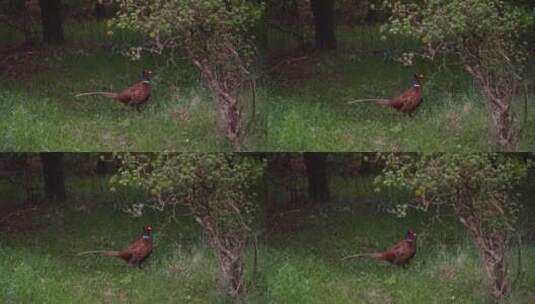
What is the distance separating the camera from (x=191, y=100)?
7328 mm

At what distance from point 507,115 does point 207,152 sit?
1.50m

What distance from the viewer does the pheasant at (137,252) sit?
24.4 feet

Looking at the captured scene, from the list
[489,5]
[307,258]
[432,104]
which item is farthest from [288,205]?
[489,5]

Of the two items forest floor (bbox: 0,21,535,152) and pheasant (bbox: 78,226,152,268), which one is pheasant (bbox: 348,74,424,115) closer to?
forest floor (bbox: 0,21,535,152)

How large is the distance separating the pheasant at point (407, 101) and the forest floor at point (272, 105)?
3cm

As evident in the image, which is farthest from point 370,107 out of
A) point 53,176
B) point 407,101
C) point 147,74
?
point 53,176

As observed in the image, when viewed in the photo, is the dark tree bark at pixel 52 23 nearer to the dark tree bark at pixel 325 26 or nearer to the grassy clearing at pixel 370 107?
the grassy clearing at pixel 370 107

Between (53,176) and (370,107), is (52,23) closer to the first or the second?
(53,176)

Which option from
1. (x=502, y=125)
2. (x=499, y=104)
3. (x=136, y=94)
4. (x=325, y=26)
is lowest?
(x=502, y=125)

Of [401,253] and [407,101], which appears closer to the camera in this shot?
[407,101]

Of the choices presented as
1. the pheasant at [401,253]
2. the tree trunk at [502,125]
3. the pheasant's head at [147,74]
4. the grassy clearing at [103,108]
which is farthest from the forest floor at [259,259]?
the pheasant's head at [147,74]

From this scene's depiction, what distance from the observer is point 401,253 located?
7.40 meters

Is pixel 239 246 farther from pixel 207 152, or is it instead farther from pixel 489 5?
pixel 489 5

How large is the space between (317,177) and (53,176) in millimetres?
1337
